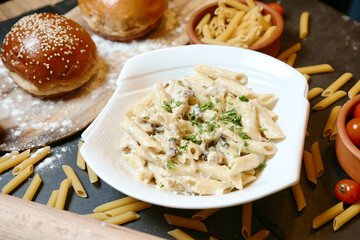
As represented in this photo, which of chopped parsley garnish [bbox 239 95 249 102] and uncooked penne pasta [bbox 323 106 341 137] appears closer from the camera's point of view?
chopped parsley garnish [bbox 239 95 249 102]

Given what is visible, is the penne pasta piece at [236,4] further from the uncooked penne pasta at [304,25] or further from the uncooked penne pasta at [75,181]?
the uncooked penne pasta at [75,181]

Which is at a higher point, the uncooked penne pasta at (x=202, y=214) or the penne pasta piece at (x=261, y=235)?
the uncooked penne pasta at (x=202, y=214)

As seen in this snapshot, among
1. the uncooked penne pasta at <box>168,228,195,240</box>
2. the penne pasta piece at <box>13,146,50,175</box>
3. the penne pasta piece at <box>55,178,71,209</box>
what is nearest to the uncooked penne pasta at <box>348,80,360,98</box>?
the uncooked penne pasta at <box>168,228,195,240</box>

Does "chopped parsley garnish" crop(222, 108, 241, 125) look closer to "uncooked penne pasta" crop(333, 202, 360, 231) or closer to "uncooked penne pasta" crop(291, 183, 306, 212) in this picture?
"uncooked penne pasta" crop(291, 183, 306, 212)

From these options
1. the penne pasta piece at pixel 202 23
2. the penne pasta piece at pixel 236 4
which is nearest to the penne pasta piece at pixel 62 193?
the penne pasta piece at pixel 202 23

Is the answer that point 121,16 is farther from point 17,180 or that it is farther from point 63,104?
point 17,180

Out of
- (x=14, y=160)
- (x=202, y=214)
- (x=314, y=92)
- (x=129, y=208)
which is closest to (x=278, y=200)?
(x=202, y=214)

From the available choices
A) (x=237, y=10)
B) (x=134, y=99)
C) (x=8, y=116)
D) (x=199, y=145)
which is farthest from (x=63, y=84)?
(x=237, y=10)
